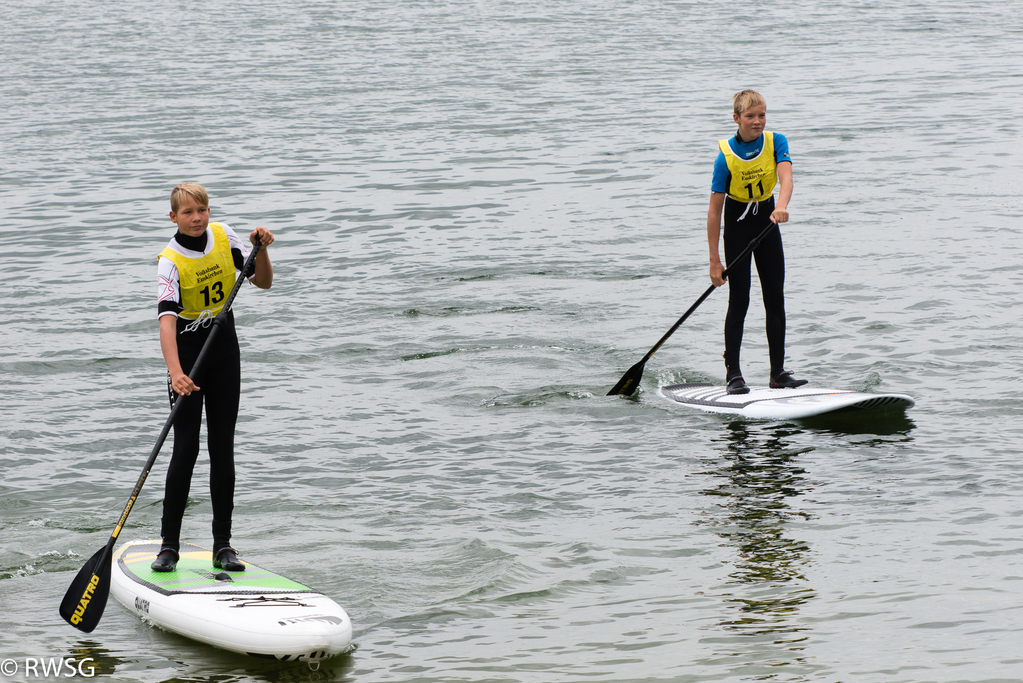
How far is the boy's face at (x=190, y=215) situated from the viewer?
5.95 metres

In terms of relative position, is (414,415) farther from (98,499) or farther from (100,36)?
(100,36)

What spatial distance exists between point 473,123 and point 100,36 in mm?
17043

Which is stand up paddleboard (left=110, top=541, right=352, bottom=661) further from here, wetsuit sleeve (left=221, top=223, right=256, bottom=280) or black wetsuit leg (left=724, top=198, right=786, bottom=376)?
black wetsuit leg (left=724, top=198, right=786, bottom=376)

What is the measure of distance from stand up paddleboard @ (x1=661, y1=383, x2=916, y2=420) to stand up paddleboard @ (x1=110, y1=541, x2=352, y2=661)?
429cm

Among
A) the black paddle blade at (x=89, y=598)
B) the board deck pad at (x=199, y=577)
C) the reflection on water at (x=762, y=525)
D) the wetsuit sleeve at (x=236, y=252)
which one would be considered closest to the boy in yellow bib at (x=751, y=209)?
the reflection on water at (x=762, y=525)

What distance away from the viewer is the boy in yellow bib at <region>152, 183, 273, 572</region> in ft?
19.7

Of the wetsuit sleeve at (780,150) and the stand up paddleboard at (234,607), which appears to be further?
the wetsuit sleeve at (780,150)

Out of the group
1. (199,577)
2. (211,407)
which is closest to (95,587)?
(199,577)

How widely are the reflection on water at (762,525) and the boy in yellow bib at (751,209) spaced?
0.81 metres

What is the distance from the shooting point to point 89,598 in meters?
6.15

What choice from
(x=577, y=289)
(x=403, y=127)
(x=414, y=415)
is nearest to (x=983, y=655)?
(x=414, y=415)

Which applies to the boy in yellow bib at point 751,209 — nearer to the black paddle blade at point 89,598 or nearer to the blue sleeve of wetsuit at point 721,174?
the blue sleeve of wetsuit at point 721,174

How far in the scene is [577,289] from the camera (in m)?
13.8

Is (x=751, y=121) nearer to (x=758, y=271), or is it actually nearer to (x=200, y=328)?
(x=758, y=271)
